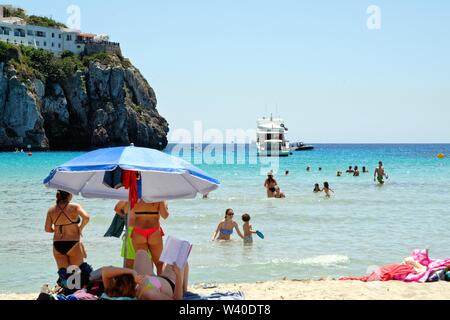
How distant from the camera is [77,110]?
101500mm

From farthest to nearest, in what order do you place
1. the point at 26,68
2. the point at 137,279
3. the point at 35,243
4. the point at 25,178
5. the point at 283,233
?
1. the point at 26,68
2. the point at 25,178
3. the point at 283,233
4. the point at 35,243
5. the point at 137,279

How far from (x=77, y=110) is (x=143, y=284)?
97.1m

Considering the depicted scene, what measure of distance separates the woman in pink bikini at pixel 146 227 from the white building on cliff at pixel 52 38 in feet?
349

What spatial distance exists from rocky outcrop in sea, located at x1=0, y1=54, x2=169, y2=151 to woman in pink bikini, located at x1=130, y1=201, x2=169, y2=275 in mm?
87576

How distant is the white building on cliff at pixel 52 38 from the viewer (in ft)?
358

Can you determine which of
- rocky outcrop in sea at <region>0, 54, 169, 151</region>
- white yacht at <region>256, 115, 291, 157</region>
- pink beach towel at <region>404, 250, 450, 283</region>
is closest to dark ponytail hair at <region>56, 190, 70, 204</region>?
pink beach towel at <region>404, 250, 450, 283</region>

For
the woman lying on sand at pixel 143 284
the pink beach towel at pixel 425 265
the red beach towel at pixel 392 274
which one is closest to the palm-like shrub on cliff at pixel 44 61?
the pink beach towel at pixel 425 265

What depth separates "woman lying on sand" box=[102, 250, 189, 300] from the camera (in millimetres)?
7371

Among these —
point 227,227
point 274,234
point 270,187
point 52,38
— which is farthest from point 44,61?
point 227,227

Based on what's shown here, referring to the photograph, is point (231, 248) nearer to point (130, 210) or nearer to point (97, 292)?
point (130, 210)

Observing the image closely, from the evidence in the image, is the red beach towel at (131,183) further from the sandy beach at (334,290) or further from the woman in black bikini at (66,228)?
the sandy beach at (334,290)

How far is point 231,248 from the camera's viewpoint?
574 inches
